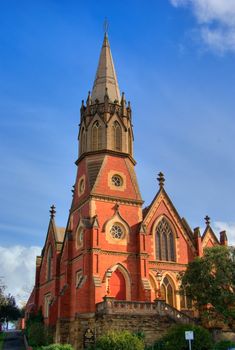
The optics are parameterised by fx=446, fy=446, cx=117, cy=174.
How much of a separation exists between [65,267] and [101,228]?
22.5 ft

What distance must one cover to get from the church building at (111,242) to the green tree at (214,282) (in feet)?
9.04

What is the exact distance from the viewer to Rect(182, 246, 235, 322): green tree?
3391cm

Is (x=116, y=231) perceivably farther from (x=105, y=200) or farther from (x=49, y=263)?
(x=49, y=263)

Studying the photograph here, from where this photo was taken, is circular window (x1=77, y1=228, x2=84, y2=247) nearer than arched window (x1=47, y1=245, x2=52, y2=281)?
Yes

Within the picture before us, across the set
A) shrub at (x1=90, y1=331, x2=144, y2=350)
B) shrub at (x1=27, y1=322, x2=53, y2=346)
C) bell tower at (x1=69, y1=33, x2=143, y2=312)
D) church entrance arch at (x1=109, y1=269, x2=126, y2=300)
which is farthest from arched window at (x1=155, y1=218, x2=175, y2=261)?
shrub at (x1=90, y1=331, x2=144, y2=350)

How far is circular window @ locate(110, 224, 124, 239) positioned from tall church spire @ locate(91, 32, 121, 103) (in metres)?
14.7

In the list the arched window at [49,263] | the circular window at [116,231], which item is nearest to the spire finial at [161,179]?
the circular window at [116,231]

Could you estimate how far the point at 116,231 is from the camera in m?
42.6

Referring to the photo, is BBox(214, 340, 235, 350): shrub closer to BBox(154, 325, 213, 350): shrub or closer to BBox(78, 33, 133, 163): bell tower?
BBox(154, 325, 213, 350): shrub

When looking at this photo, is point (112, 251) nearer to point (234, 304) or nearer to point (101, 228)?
point (101, 228)

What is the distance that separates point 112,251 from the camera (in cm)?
4138

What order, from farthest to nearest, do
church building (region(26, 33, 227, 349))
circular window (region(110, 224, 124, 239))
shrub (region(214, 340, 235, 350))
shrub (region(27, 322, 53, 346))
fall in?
shrub (region(27, 322, 53, 346))
circular window (region(110, 224, 124, 239))
church building (region(26, 33, 227, 349))
shrub (region(214, 340, 235, 350))

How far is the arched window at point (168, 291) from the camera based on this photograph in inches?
1700

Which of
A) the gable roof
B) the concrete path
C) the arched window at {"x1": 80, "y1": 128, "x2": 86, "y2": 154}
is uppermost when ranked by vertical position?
the arched window at {"x1": 80, "y1": 128, "x2": 86, "y2": 154}
